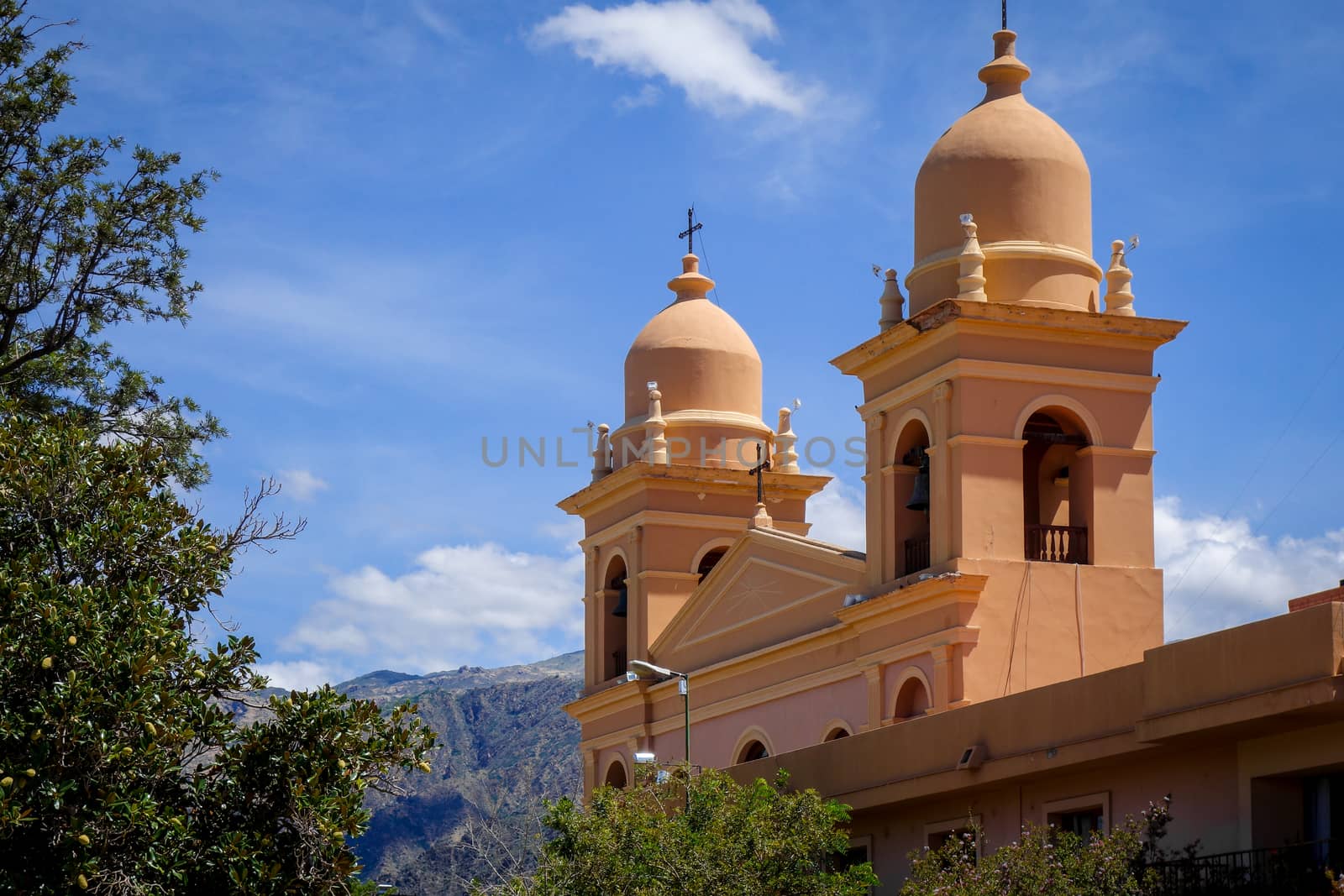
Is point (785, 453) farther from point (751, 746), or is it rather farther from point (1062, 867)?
point (1062, 867)

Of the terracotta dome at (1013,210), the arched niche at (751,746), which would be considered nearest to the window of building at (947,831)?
the terracotta dome at (1013,210)

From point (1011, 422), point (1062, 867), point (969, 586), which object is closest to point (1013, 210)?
point (1011, 422)

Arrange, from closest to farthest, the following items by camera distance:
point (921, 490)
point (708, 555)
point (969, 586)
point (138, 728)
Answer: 1. point (138, 728)
2. point (969, 586)
3. point (921, 490)
4. point (708, 555)

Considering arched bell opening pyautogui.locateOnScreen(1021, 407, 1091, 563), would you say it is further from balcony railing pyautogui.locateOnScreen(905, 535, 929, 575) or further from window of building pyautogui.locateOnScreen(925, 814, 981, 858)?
window of building pyautogui.locateOnScreen(925, 814, 981, 858)

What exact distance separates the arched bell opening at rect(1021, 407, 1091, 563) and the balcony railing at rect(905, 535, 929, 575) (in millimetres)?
1375

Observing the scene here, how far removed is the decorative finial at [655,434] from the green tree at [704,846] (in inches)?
509

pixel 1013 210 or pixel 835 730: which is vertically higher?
pixel 1013 210

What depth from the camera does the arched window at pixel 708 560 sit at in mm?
36125

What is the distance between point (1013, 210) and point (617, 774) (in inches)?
553

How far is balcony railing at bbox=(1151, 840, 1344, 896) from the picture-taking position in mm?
15555

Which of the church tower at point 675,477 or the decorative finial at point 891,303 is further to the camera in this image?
the church tower at point 675,477

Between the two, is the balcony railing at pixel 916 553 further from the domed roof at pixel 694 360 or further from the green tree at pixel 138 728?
the green tree at pixel 138 728

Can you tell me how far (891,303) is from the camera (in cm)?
2852

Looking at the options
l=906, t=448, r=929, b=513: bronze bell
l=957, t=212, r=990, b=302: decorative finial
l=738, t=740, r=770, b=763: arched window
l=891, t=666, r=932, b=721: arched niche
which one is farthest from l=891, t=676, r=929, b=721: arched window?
l=957, t=212, r=990, b=302: decorative finial
